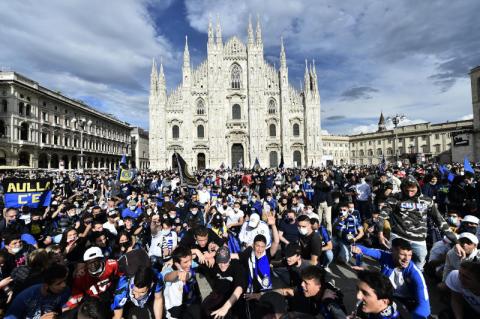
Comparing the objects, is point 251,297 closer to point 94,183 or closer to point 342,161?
point 94,183

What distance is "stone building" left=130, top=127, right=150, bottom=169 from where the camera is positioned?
66625 mm

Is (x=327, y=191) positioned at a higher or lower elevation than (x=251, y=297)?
higher

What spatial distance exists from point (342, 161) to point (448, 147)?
22801 mm

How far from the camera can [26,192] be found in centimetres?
692

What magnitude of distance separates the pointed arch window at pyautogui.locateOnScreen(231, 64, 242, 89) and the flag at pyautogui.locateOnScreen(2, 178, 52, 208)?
3448 cm

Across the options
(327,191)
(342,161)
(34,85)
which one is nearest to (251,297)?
(327,191)

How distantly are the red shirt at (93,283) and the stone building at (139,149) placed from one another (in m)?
65.5

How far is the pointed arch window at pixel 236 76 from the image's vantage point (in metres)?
39.3

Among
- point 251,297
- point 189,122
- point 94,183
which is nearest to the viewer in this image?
point 251,297

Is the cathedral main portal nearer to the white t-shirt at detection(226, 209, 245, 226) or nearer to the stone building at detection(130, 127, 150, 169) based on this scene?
the white t-shirt at detection(226, 209, 245, 226)

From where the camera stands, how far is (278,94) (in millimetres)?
39281

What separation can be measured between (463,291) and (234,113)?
37.9m

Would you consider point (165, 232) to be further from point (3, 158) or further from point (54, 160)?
point (54, 160)

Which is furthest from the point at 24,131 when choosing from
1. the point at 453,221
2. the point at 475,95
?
the point at 475,95
